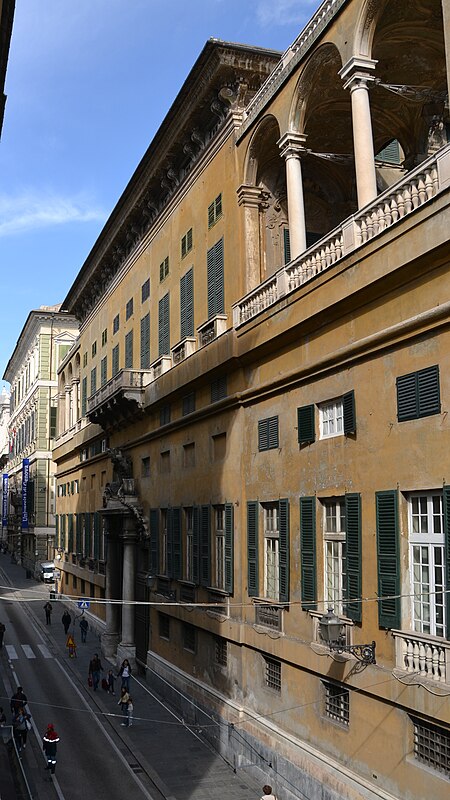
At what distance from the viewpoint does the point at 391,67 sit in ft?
61.5

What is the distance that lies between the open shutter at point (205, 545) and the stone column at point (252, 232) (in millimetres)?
6695

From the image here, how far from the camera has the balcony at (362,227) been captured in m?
12.8

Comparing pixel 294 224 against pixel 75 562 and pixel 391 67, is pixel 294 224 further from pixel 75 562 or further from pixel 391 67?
pixel 75 562

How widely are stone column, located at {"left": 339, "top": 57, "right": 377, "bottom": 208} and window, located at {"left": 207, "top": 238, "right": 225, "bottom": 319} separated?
7581 millimetres

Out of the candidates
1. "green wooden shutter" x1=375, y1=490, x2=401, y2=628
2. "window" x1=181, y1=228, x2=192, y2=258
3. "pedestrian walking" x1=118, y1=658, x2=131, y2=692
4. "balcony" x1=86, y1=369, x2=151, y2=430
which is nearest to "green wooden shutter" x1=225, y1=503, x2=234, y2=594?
"green wooden shutter" x1=375, y1=490, x2=401, y2=628

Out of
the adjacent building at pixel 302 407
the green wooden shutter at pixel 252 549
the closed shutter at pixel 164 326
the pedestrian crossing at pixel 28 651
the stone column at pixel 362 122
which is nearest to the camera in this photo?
the adjacent building at pixel 302 407

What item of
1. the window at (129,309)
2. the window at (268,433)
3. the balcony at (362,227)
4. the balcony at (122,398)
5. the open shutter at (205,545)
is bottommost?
the open shutter at (205,545)

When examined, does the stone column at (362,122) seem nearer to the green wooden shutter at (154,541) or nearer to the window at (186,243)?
the window at (186,243)

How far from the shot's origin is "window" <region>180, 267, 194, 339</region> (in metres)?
25.7

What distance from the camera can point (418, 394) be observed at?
1304 cm

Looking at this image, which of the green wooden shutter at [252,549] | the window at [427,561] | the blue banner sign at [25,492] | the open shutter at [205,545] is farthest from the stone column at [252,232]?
the blue banner sign at [25,492]

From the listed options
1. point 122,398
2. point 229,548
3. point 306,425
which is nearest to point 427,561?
point 306,425

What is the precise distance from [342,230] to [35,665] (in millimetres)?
25252

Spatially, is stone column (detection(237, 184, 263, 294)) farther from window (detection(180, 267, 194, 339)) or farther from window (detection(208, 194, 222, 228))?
window (detection(180, 267, 194, 339))
